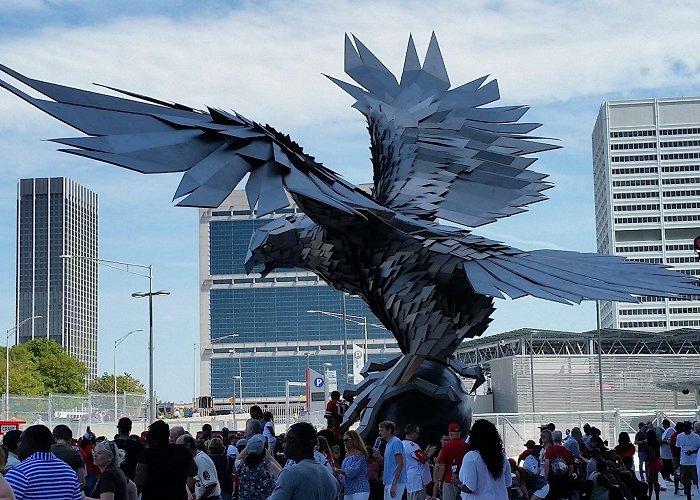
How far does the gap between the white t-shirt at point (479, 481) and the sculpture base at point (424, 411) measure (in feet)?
28.8

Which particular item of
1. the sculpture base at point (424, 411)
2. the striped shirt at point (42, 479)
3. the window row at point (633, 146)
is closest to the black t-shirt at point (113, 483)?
the striped shirt at point (42, 479)

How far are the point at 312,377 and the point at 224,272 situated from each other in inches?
3595

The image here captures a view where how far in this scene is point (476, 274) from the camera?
51.4ft

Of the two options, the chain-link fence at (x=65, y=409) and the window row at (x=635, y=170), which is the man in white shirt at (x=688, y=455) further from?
the window row at (x=635, y=170)

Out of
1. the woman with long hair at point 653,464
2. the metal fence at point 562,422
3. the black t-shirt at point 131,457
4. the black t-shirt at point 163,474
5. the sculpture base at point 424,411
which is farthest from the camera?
the metal fence at point 562,422

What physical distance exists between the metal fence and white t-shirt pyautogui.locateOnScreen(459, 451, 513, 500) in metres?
22.7

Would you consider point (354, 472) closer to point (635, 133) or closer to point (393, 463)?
point (393, 463)

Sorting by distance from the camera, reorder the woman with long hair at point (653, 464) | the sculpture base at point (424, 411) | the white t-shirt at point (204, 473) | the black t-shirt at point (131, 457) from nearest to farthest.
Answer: the black t-shirt at point (131, 457) → the white t-shirt at point (204, 473) → the sculpture base at point (424, 411) → the woman with long hair at point (653, 464)

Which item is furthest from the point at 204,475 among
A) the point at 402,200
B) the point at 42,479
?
the point at 402,200

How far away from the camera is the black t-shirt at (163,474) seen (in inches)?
355

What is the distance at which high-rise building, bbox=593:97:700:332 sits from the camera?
156500mm

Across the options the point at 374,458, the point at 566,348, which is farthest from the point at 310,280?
the point at 374,458

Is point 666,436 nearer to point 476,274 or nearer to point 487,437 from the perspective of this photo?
point 476,274

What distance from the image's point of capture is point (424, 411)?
693 inches
